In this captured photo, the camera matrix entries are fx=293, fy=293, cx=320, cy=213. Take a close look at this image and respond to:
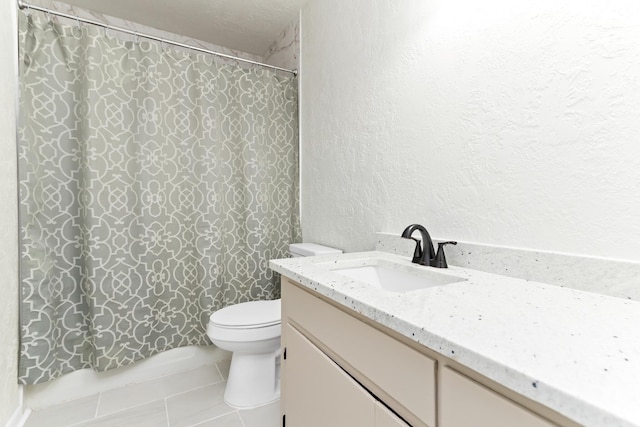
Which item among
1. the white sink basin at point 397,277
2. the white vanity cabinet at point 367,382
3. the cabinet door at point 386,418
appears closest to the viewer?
the white vanity cabinet at point 367,382

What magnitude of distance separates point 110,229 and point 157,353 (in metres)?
0.81

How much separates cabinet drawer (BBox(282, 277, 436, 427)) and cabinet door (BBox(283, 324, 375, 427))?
4cm

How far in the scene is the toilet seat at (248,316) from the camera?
4.94 feet

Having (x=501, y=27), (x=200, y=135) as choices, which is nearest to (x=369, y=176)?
(x=501, y=27)

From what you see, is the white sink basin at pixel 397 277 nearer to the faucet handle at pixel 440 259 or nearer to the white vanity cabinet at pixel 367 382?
the faucet handle at pixel 440 259

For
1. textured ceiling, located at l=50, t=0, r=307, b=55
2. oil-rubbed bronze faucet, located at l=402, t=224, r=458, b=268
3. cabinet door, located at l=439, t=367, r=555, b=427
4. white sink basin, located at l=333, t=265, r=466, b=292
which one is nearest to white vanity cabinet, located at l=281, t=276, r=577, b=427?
cabinet door, located at l=439, t=367, r=555, b=427

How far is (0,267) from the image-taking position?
1.26m

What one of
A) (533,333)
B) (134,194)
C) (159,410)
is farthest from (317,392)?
(134,194)

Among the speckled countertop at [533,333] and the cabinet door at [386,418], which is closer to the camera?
the speckled countertop at [533,333]

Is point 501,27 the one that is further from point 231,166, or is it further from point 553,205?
point 231,166

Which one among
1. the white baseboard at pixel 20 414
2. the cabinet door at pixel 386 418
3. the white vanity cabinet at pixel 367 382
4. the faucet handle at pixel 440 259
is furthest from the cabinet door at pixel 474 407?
the white baseboard at pixel 20 414

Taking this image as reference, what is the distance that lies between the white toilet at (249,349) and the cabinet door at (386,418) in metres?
0.99

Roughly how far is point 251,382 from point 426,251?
1192mm

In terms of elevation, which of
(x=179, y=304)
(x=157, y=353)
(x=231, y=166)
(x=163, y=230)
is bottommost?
(x=157, y=353)
